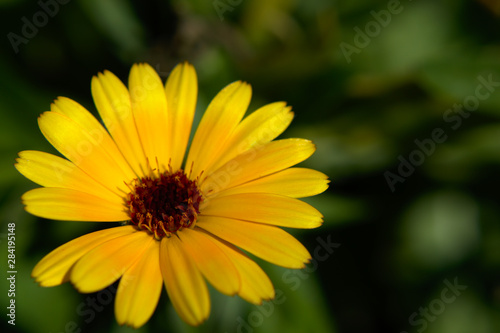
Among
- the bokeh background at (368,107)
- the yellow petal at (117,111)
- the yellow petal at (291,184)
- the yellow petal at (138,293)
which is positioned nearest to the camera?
the yellow petal at (138,293)

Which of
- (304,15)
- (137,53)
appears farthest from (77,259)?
(304,15)

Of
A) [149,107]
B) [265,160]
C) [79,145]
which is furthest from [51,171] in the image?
[265,160]

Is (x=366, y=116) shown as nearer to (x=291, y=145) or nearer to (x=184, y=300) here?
(x=291, y=145)

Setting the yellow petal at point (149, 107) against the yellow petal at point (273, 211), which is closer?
the yellow petal at point (273, 211)

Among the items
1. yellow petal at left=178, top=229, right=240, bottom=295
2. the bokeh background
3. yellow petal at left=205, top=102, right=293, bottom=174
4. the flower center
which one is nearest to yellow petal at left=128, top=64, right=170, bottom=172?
the flower center

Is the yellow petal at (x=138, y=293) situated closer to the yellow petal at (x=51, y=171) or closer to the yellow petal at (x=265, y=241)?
the yellow petal at (x=265, y=241)

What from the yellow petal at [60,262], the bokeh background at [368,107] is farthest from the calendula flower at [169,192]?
the bokeh background at [368,107]
